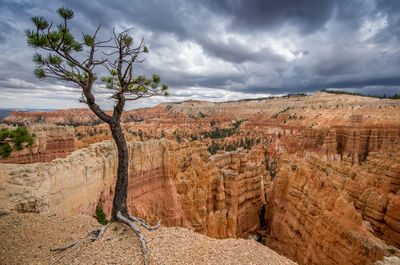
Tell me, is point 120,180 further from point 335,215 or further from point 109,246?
point 335,215

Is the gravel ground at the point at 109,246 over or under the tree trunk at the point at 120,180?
under

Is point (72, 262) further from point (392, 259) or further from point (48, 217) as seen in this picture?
point (392, 259)

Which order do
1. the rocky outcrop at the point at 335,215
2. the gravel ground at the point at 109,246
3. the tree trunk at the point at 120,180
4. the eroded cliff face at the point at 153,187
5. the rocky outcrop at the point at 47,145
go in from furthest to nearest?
the rocky outcrop at the point at 47,145
the rocky outcrop at the point at 335,215
the eroded cliff face at the point at 153,187
the tree trunk at the point at 120,180
the gravel ground at the point at 109,246

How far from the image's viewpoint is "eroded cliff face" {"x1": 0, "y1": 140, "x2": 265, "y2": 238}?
341 inches

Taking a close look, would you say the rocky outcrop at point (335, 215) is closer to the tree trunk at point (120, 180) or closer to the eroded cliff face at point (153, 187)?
the eroded cliff face at point (153, 187)

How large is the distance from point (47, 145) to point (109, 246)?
20814 millimetres

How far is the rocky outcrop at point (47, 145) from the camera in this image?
18734 mm

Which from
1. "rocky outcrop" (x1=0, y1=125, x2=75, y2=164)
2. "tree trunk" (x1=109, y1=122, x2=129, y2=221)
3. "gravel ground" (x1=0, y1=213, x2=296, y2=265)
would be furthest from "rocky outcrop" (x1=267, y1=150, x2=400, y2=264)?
"rocky outcrop" (x1=0, y1=125, x2=75, y2=164)

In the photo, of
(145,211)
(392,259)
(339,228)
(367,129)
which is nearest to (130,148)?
(145,211)

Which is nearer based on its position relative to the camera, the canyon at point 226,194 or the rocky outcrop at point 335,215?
the canyon at point 226,194

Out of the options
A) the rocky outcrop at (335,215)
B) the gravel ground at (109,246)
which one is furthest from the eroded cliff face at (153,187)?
the rocky outcrop at (335,215)

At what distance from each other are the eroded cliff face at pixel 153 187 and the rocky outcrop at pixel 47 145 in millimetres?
8647

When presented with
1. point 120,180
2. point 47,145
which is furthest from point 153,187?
point 47,145

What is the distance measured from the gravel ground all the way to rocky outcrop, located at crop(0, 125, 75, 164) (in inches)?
643
